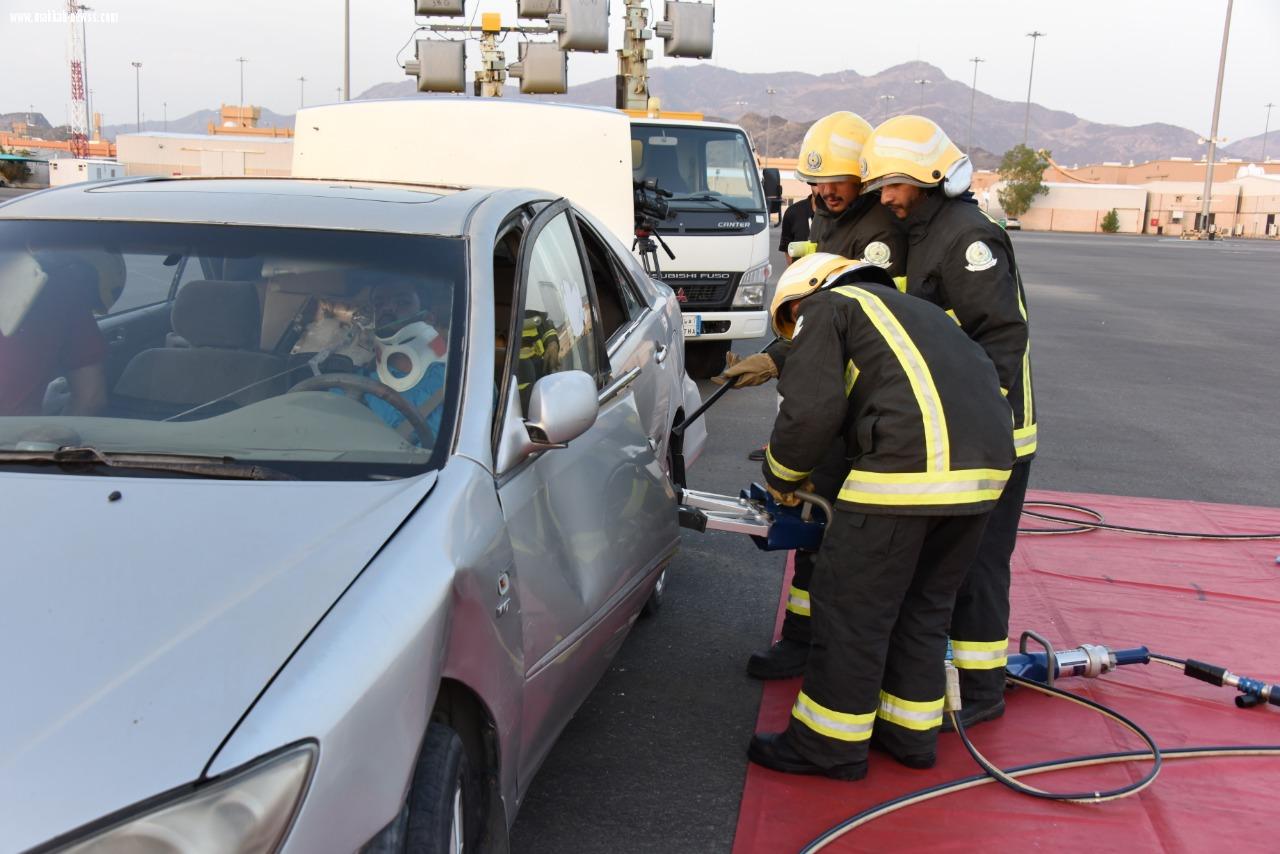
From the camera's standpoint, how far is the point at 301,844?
5.96 feet

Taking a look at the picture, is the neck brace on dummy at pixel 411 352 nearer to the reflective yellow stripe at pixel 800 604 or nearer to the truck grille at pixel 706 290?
the reflective yellow stripe at pixel 800 604

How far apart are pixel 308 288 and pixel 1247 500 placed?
6358mm

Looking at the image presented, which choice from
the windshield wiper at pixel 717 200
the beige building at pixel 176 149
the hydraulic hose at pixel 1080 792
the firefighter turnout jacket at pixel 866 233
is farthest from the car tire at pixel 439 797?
the beige building at pixel 176 149

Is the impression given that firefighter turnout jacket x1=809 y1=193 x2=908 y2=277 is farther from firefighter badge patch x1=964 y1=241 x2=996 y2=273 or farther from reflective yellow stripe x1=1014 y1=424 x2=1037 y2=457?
reflective yellow stripe x1=1014 y1=424 x2=1037 y2=457

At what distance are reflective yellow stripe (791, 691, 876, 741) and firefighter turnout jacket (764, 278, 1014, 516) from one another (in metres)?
0.64

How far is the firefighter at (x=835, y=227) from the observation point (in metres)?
4.51

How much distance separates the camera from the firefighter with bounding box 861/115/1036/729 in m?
4.13

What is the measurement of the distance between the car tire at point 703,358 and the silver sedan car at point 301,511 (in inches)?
278

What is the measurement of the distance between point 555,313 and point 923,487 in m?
1.18

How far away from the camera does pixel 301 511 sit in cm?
238

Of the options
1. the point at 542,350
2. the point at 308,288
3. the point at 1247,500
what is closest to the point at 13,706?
the point at 308,288

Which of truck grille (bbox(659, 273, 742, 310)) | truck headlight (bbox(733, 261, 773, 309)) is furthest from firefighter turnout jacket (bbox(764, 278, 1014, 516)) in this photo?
truck headlight (bbox(733, 261, 773, 309))

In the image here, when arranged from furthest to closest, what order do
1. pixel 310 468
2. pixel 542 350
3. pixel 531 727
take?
pixel 542 350 < pixel 531 727 < pixel 310 468

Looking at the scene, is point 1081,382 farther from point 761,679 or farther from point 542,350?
point 542,350
